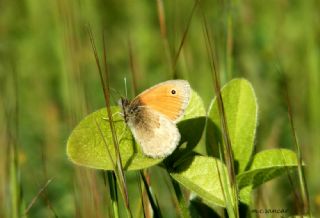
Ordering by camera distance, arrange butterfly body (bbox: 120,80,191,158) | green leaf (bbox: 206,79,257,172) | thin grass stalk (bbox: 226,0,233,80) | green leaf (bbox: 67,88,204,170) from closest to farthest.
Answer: green leaf (bbox: 67,88,204,170)
butterfly body (bbox: 120,80,191,158)
green leaf (bbox: 206,79,257,172)
thin grass stalk (bbox: 226,0,233,80)

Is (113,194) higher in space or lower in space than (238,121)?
lower

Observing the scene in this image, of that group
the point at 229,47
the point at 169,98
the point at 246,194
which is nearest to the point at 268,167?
the point at 246,194

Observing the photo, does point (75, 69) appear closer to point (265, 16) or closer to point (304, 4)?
point (304, 4)

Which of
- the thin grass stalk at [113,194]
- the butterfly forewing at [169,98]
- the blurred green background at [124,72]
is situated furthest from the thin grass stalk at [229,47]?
the thin grass stalk at [113,194]

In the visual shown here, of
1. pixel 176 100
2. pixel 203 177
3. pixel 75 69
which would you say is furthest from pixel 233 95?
pixel 75 69

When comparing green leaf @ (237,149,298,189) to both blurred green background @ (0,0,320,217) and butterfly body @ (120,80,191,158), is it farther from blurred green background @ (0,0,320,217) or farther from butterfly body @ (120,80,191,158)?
blurred green background @ (0,0,320,217)

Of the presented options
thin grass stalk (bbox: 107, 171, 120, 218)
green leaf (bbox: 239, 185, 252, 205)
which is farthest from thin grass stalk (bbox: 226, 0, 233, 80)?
thin grass stalk (bbox: 107, 171, 120, 218)

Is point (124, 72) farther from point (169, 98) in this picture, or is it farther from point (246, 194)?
point (246, 194)
